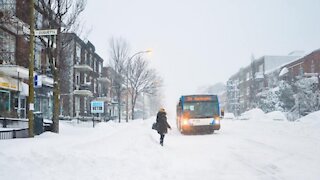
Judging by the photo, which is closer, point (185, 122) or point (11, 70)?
point (185, 122)

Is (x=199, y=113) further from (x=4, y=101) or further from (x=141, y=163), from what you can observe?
(x=4, y=101)

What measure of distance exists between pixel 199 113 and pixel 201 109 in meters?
0.30

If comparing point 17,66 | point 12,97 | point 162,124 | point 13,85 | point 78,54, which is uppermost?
point 78,54

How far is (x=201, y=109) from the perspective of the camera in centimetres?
2194

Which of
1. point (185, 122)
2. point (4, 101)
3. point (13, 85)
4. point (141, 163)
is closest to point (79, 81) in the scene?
point (13, 85)

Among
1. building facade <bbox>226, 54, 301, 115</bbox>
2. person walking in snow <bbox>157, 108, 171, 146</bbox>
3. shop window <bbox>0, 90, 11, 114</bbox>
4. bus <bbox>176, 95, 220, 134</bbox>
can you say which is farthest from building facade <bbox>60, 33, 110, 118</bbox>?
building facade <bbox>226, 54, 301, 115</bbox>

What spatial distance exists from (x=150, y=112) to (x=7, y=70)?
100048 mm

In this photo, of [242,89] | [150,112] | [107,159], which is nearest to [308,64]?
[242,89]

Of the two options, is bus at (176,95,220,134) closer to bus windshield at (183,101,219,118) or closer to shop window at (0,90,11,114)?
bus windshield at (183,101,219,118)

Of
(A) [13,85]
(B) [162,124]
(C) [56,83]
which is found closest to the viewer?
(B) [162,124]

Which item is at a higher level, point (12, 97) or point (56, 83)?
point (56, 83)

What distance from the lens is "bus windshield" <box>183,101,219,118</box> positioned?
71.3ft

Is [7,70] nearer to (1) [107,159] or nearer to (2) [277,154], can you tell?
(1) [107,159]

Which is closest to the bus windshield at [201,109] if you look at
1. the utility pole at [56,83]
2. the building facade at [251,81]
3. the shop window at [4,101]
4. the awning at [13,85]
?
the utility pole at [56,83]
